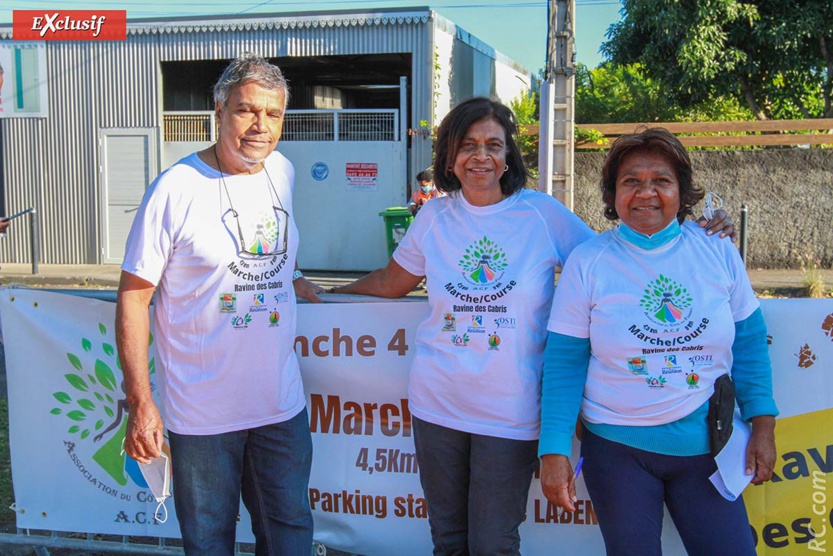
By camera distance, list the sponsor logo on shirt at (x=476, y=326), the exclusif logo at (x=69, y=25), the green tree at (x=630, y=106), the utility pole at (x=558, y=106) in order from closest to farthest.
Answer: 1. the sponsor logo on shirt at (x=476, y=326)
2. the utility pole at (x=558, y=106)
3. the exclusif logo at (x=69, y=25)
4. the green tree at (x=630, y=106)

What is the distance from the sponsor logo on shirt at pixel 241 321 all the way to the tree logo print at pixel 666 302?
4.12 ft

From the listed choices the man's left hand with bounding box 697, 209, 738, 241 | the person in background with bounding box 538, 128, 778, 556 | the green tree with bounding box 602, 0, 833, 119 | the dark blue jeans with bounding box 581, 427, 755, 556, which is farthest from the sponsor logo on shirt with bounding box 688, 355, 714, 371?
the green tree with bounding box 602, 0, 833, 119

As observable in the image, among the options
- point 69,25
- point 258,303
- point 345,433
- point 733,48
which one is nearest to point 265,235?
point 258,303

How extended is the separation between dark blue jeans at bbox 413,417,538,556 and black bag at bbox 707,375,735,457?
1.82 ft

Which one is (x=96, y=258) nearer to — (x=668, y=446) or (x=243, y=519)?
(x=243, y=519)

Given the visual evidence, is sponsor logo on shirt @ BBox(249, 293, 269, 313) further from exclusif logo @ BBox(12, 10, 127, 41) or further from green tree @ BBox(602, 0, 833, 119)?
exclusif logo @ BBox(12, 10, 127, 41)

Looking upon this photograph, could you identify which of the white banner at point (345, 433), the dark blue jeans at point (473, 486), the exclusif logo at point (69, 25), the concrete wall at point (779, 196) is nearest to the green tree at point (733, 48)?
the concrete wall at point (779, 196)

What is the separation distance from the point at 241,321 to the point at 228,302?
77 millimetres

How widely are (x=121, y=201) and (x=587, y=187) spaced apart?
9.30m

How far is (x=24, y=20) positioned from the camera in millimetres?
16344

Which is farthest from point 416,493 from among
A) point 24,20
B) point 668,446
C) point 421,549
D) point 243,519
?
point 24,20

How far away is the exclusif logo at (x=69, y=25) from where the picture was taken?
53.1ft

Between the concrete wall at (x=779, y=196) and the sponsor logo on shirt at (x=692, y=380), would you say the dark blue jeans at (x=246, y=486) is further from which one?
the concrete wall at (x=779, y=196)

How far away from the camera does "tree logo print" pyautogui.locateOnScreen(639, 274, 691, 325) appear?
2.46m
